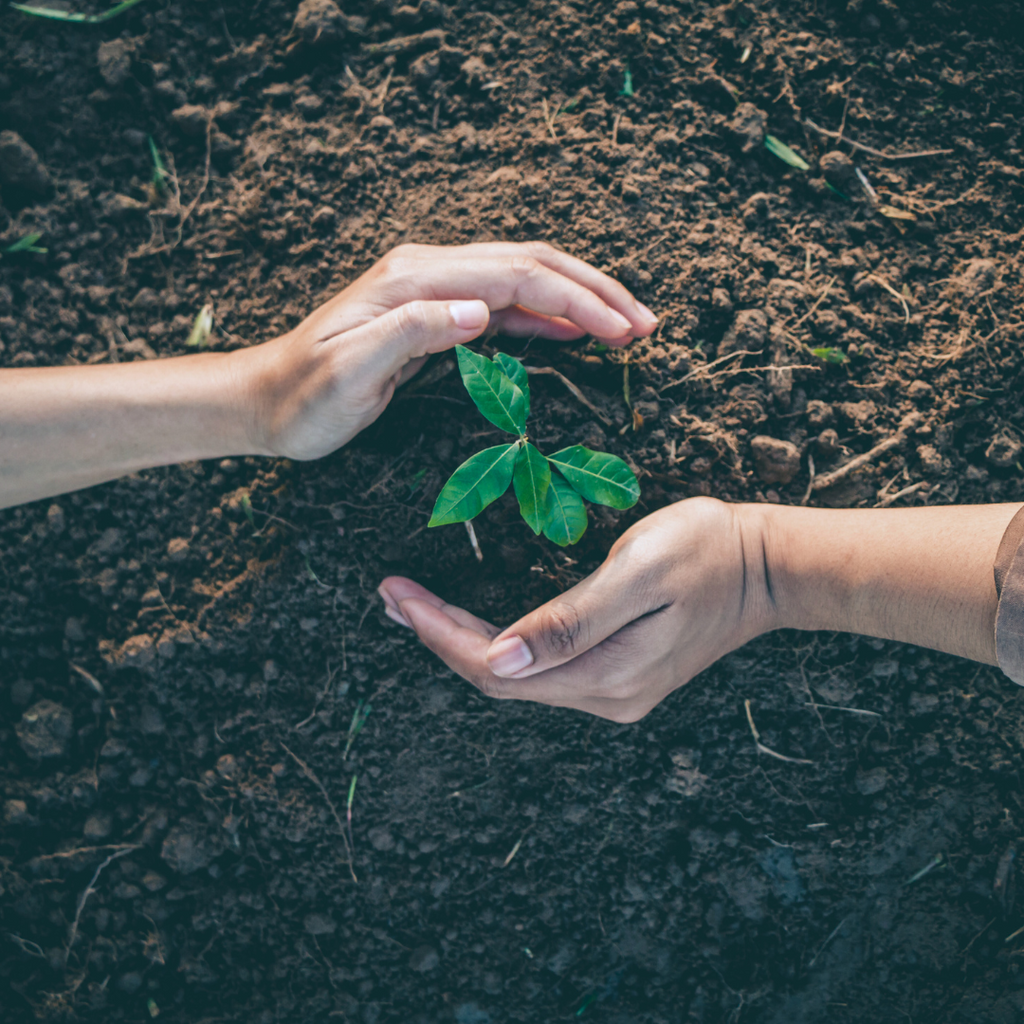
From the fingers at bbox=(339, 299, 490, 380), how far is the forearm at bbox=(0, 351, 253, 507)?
1.18 ft

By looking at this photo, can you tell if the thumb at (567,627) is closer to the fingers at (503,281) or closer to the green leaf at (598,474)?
the green leaf at (598,474)

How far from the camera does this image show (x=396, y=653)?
171 centimetres

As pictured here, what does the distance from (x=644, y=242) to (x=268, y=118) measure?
3.29 ft

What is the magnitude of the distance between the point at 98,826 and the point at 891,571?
74.0 inches

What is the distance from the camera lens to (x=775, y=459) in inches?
63.6

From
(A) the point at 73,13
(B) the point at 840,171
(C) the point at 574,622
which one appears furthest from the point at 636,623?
(A) the point at 73,13

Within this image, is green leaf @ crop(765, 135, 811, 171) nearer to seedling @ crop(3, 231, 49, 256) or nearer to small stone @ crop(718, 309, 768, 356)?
small stone @ crop(718, 309, 768, 356)

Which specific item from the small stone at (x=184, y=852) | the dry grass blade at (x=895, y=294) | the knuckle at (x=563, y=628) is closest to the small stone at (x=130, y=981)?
the small stone at (x=184, y=852)

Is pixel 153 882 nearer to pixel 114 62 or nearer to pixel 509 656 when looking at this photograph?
pixel 509 656

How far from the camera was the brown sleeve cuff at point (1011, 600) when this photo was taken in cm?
114

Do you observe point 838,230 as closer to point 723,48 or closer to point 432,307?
point 723,48

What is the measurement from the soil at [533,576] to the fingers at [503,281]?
0.49ft

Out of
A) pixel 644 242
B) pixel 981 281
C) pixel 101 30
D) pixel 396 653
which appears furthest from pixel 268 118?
pixel 981 281

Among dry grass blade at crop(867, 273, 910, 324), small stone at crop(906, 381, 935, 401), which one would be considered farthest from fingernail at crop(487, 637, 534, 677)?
dry grass blade at crop(867, 273, 910, 324)
